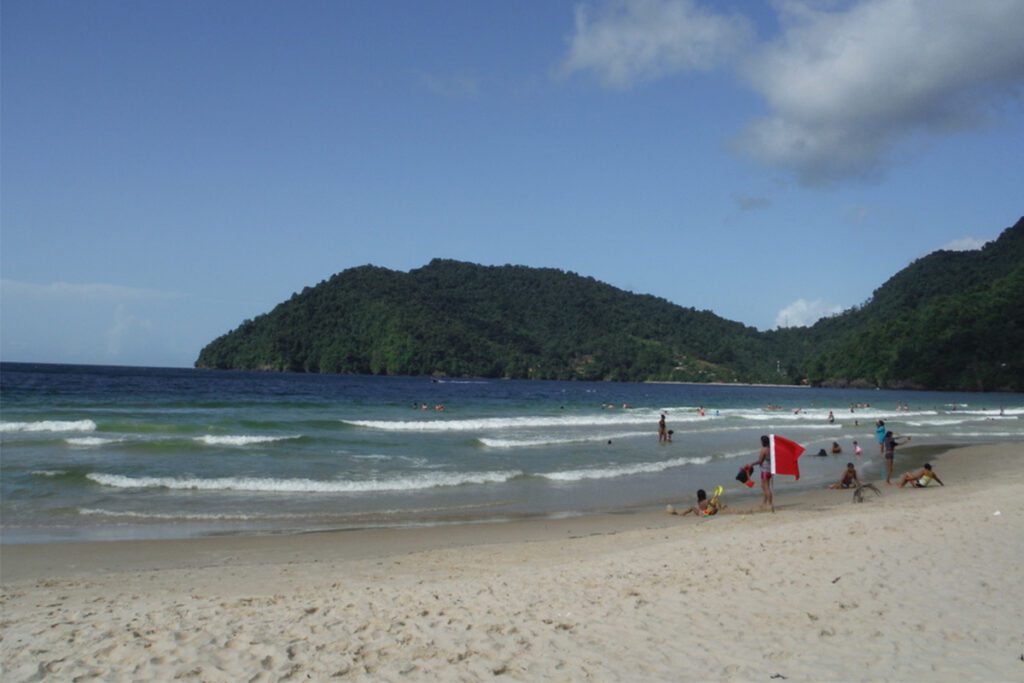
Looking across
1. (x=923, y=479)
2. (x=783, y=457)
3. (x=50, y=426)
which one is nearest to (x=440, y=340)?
(x=50, y=426)

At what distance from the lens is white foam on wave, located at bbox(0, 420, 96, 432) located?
2767cm

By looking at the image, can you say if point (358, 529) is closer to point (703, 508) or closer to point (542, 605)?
point (542, 605)

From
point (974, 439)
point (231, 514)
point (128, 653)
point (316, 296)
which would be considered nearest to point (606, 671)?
point (128, 653)

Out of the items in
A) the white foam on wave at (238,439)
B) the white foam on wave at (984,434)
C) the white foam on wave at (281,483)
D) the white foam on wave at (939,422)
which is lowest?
the white foam on wave at (984,434)

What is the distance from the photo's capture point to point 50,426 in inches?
1128

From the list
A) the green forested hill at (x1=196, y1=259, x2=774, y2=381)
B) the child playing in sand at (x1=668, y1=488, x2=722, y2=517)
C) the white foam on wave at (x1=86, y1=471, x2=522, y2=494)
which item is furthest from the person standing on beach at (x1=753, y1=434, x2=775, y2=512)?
the green forested hill at (x1=196, y1=259, x2=774, y2=381)

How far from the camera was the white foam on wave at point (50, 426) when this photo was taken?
27.7 meters

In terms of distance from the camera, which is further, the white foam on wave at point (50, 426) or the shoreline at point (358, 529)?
the white foam on wave at point (50, 426)

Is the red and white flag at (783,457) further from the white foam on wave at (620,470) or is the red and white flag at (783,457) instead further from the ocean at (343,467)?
the white foam on wave at (620,470)

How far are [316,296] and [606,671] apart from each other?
156 metres

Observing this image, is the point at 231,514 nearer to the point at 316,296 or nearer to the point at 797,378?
the point at 316,296

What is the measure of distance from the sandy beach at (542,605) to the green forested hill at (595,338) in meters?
121

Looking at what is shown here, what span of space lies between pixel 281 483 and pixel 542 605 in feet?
36.6

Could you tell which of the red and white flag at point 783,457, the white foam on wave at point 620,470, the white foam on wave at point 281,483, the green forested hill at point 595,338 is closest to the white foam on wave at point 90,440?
the white foam on wave at point 281,483
